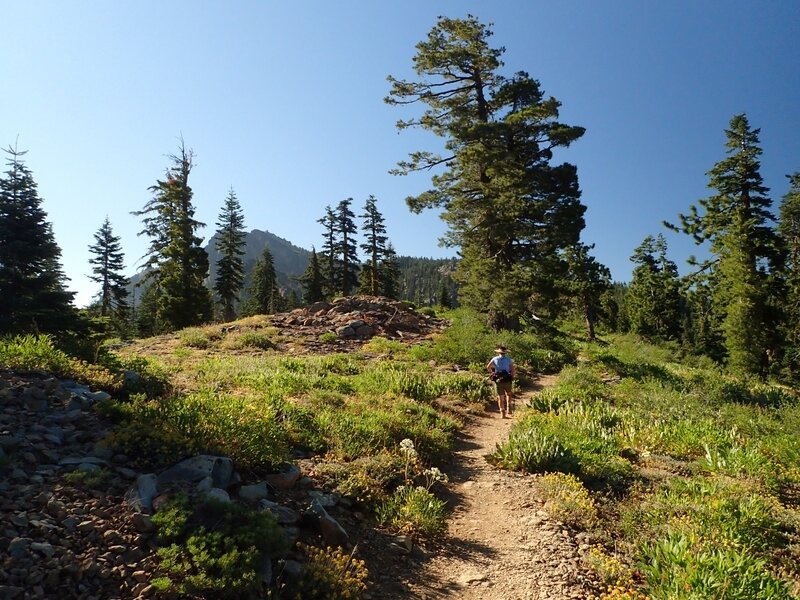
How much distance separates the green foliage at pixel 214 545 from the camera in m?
3.68

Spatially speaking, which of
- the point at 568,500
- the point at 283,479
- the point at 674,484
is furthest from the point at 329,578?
the point at 674,484

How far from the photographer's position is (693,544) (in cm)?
480

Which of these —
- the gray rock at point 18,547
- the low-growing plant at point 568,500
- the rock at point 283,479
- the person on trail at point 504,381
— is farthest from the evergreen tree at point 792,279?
the gray rock at point 18,547

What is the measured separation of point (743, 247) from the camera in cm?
2592

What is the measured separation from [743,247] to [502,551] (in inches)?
1151

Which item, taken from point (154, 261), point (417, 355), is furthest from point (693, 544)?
point (154, 261)

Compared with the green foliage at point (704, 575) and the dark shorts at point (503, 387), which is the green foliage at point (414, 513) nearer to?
the green foliage at point (704, 575)

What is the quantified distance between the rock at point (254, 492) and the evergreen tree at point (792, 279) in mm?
33433

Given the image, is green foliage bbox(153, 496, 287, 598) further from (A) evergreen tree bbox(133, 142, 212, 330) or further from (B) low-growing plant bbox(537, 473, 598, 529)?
(A) evergreen tree bbox(133, 142, 212, 330)

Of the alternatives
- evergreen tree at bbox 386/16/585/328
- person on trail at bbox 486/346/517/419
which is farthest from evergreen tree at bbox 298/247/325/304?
person on trail at bbox 486/346/517/419

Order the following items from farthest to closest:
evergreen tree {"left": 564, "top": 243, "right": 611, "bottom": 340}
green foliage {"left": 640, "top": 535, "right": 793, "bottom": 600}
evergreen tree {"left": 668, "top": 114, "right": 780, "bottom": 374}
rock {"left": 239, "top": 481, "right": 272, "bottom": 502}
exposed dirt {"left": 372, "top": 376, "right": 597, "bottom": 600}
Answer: evergreen tree {"left": 564, "top": 243, "right": 611, "bottom": 340}
evergreen tree {"left": 668, "top": 114, "right": 780, "bottom": 374}
rock {"left": 239, "top": 481, "right": 272, "bottom": 502}
exposed dirt {"left": 372, "top": 376, "right": 597, "bottom": 600}
green foliage {"left": 640, "top": 535, "right": 793, "bottom": 600}

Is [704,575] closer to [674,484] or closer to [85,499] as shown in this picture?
[674,484]

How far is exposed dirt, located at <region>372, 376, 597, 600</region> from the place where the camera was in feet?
15.8

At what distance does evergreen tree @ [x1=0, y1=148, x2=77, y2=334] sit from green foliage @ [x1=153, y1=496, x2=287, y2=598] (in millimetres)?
12357
